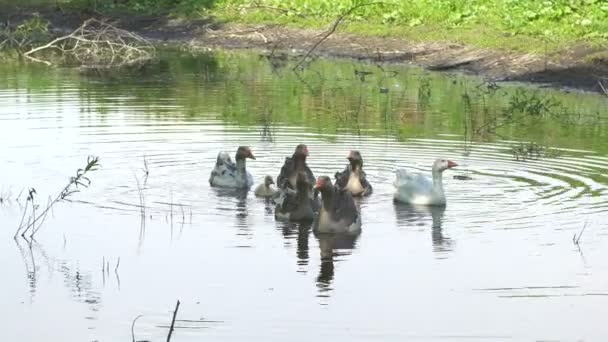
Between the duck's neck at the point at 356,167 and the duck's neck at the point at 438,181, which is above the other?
the duck's neck at the point at 356,167

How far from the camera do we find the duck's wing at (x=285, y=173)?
18669 millimetres

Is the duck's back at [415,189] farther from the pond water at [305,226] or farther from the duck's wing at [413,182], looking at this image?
the pond water at [305,226]

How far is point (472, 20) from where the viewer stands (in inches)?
1308

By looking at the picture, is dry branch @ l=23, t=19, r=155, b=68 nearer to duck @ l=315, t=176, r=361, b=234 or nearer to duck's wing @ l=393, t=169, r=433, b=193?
duck's wing @ l=393, t=169, r=433, b=193

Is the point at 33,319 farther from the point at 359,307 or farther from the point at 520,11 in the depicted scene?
the point at 520,11

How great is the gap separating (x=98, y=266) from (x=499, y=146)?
29.5ft

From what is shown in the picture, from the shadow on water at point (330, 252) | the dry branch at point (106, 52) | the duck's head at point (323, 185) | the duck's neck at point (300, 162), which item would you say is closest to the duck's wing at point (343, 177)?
the duck's neck at point (300, 162)

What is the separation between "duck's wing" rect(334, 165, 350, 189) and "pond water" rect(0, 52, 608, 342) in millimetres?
407

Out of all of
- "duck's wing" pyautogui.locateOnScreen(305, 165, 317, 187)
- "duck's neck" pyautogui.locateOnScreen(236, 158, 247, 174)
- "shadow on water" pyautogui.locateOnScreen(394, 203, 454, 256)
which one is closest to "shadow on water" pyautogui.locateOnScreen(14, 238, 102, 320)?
"shadow on water" pyautogui.locateOnScreen(394, 203, 454, 256)

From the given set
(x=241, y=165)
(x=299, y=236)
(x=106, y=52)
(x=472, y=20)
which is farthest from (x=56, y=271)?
(x=106, y=52)

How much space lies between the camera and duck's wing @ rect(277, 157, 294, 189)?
18.7m

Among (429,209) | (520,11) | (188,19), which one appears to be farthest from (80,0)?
(429,209)

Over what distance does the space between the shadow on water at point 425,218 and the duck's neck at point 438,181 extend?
21 centimetres

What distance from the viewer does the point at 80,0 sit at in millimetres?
44375
